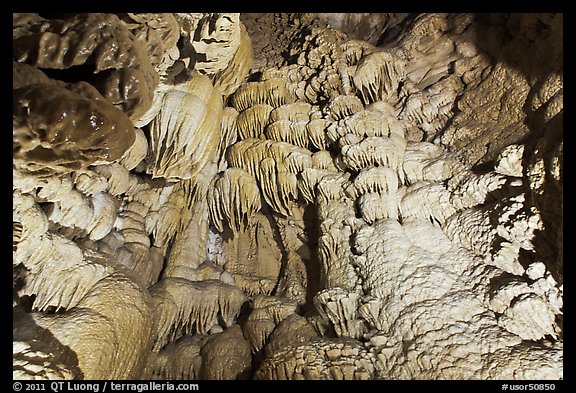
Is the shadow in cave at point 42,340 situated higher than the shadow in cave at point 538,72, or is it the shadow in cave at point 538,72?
the shadow in cave at point 538,72

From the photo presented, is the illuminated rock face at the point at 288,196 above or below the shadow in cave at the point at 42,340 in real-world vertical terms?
above

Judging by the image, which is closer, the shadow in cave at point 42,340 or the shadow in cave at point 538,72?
the shadow in cave at point 42,340

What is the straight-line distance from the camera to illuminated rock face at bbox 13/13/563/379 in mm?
2164

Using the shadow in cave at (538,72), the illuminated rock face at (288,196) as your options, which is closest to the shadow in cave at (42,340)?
the illuminated rock face at (288,196)

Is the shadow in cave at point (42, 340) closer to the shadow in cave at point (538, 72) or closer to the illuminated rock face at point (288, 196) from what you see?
the illuminated rock face at point (288, 196)

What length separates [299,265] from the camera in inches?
186

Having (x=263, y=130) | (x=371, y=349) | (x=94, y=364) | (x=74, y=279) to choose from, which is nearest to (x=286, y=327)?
(x=371, y=349)

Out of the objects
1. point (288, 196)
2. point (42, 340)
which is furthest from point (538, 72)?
point (42, 340)

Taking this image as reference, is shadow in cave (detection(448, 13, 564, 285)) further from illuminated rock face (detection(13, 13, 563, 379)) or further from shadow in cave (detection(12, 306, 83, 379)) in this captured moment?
shadow in cave (detection(12, 306, 83, 379))

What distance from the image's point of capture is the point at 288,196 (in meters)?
4.58

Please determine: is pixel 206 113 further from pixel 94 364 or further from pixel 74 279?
pixel 94 364

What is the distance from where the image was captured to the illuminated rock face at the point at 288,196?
2.16 m

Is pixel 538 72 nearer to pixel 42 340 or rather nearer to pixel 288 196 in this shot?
pixel 288 196
